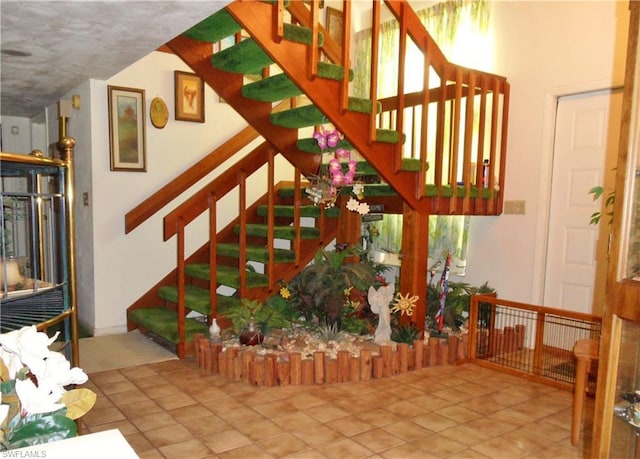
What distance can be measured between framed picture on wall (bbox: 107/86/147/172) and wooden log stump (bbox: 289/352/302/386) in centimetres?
227

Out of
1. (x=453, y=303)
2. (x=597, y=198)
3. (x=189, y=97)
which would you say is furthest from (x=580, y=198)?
(x=189, y=97)

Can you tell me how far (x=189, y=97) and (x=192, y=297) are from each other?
1.88m

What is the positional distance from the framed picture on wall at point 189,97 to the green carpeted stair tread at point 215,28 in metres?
1.22

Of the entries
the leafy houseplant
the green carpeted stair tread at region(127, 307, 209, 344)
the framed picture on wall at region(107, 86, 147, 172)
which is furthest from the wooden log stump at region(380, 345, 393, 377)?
the framed picture on wall at region(107, 86, 147, 172)

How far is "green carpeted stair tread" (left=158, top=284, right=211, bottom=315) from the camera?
3.47 meters

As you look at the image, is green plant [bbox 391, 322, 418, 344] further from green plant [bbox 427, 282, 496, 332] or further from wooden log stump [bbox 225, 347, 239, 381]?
wooden log stump [bbox 225, 347, 239, 381]

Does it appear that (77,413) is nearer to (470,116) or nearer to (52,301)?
(52,301)

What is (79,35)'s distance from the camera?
2539mm

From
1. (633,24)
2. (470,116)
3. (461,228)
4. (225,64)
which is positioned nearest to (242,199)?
(225,64)

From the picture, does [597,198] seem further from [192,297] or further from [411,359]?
[192,297]

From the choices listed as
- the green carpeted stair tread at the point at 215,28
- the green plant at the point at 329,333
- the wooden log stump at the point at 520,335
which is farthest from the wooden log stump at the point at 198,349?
the wooden log stump at the point at 520,335

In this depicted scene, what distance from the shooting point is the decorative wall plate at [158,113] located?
4.13 meters

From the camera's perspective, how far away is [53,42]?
2.62m

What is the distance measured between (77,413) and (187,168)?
146 inches
